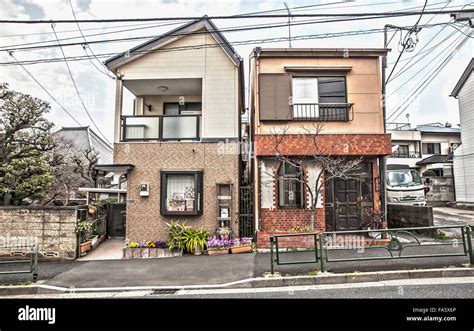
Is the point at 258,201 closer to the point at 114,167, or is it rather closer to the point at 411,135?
the point at 114,167

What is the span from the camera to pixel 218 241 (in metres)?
8.16

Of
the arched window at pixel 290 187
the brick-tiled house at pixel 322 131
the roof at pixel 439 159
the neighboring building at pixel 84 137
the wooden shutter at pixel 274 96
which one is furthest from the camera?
the neighboring building at pixel 84 137

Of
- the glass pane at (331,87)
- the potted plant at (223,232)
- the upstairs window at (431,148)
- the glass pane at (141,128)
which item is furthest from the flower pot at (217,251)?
the upstairs window at (431,148)

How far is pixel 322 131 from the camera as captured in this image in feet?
28.8

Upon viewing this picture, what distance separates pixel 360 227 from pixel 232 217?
14.4ft

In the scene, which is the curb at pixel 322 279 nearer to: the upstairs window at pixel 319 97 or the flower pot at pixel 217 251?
the flower pot at pixel 217 251

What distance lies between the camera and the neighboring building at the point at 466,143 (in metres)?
17.1

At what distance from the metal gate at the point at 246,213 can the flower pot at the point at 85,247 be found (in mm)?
5143

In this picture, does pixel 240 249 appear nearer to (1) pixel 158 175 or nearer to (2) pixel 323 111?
(1) pixel 158 175

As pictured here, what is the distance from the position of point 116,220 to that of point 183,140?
4.88 meters

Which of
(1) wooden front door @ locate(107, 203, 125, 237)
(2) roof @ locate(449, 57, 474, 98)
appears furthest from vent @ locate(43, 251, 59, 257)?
(2) roof @ locate(449, 57, 474, 98)

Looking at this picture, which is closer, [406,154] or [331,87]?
[331,87]

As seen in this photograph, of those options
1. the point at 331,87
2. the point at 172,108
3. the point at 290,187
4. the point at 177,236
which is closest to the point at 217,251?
the point at 177,236
